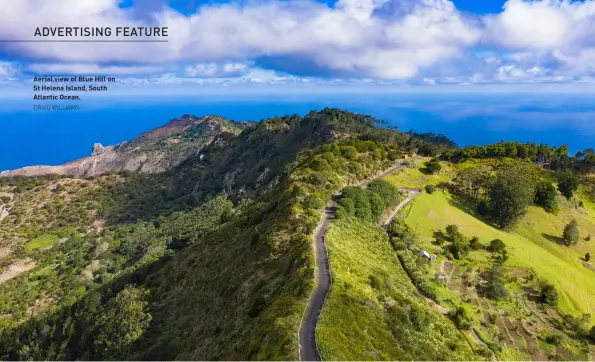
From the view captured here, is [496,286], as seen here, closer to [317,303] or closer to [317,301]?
[317,301]

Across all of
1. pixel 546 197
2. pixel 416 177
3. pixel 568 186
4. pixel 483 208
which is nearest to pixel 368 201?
pixel 416 177

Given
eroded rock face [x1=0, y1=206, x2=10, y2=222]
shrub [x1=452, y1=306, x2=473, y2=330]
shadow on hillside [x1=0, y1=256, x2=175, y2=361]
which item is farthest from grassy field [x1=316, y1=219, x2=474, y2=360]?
eroded rock face [x1=0, y1=206, x2=10, y2=222]

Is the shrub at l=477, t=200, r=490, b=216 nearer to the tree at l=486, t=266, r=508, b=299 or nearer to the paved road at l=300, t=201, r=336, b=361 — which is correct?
the tree at l=486, t=266, r=508, b=299

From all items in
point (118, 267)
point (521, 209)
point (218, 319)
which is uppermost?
point (521, 209)

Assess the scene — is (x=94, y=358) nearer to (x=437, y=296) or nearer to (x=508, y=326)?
(x=437, y=296)

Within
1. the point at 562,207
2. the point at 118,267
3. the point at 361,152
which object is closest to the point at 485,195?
the point at 562,207

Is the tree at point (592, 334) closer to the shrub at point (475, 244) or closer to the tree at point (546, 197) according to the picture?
the shrub at point (475, 244)

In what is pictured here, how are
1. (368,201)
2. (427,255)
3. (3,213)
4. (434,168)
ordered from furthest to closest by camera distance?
(3,213) → (434,168) → (368,201) → (427,255)
